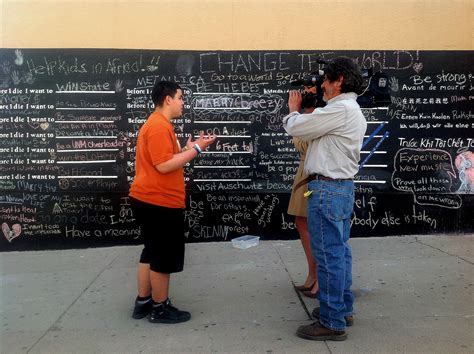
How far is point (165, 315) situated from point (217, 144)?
268 cm

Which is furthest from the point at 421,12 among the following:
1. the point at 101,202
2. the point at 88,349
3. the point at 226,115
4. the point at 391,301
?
the point at 88,349

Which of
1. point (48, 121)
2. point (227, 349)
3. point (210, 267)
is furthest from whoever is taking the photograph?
point (48, 121)

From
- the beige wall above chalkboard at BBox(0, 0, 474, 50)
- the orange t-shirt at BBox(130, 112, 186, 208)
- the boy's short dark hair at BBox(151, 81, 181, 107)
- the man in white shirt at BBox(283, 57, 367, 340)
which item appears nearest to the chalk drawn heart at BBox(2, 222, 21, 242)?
the beige wall above chalkboard at BBox(0, 0, 474, 50)

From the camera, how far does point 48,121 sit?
6.24m

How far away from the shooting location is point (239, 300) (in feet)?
14.9

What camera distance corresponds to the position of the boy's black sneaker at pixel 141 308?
4168 mm

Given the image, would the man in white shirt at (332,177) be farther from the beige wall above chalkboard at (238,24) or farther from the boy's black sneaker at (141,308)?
the beige wall above chalkboard at (238,24)

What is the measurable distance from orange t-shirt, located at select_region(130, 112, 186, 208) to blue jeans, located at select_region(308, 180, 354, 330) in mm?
1026

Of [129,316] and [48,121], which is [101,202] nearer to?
[48,121]

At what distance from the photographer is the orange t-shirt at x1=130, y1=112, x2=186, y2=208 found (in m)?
3.88

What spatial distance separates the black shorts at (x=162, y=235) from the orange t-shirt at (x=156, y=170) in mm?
54

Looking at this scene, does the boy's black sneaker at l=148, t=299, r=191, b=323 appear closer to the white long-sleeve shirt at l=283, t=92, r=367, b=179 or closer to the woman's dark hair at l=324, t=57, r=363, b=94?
the white long-sleeve shirt at l=283, t=92, r=367, b=179

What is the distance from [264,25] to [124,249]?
3076mm

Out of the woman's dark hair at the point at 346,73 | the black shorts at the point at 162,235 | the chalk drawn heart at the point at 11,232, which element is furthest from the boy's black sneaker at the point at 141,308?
the chalk drawn heart at the point at 11,232
